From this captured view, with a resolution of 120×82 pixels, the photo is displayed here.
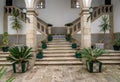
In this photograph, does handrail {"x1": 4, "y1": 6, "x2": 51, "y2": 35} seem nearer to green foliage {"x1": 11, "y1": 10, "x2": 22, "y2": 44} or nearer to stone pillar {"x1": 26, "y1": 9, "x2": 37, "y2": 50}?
green foliage {"x1": 11, "y1": 10, "x2": 22, "y2": 44}

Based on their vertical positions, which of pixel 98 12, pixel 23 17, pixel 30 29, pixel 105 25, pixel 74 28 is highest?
pixel 98 12

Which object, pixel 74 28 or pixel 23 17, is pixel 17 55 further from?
pixel 74 28

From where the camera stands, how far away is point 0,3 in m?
12.2

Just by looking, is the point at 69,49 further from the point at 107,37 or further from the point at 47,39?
the point at 107,37

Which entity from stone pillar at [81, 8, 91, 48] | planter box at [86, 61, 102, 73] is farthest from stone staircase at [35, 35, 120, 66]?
planter box at [86, 61, 102, 73]

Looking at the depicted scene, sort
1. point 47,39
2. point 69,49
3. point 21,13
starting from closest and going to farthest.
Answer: point 69,49 → point 47,39 → point 21,13

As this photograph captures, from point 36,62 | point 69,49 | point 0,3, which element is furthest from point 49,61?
point 0,3

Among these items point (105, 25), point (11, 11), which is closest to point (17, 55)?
point (11, 11)

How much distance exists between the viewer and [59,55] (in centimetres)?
939

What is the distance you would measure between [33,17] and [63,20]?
5851mm

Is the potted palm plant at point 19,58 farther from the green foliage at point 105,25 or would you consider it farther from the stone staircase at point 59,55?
the green foliage at point 105,25

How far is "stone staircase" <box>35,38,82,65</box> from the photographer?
871 centimetres

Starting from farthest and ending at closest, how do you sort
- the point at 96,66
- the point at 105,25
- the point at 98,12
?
the point at 98,12 < the point at 105,25 < the point at 96,66

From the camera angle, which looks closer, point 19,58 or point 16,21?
point 19,58
